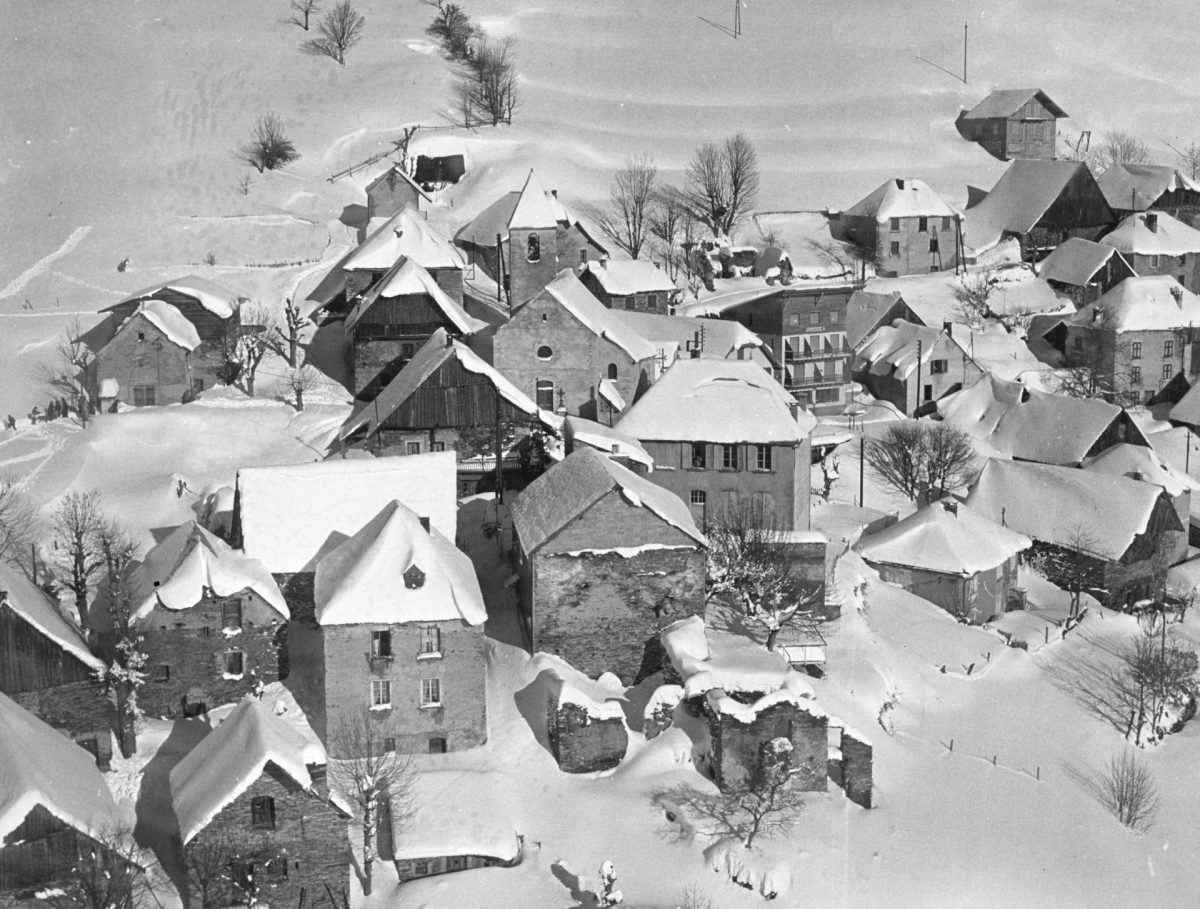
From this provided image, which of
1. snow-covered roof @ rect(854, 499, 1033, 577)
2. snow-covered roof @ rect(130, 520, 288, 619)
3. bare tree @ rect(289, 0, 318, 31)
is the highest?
bare tree @ rect(289, 0, 318, 31)

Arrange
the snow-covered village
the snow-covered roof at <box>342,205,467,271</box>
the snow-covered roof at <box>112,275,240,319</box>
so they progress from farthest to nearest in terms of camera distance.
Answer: the snow-covered roof at <box>342,205,467,271</box>
the snow-covered roof at <box>112,275,240,319</box>
the snow-covered village

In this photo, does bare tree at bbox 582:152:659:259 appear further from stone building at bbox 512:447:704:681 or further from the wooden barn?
stone building at bbox 512:447:704:681

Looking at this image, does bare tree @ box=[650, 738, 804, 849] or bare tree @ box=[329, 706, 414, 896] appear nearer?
bare tree @ box=[329, 706, 414, 896]

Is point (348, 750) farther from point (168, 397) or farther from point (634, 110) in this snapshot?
point (634, 110)

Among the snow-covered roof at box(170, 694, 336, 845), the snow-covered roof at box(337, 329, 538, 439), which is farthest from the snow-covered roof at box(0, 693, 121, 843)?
the snow-covered roof at box(337, 329, 538, 439)

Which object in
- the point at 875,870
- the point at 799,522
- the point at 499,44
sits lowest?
the point at 875,870

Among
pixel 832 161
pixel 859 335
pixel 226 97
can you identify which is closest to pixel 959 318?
pixel 859 335

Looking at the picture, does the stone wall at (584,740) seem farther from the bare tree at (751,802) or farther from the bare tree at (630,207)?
the bare tree at (630,207)
